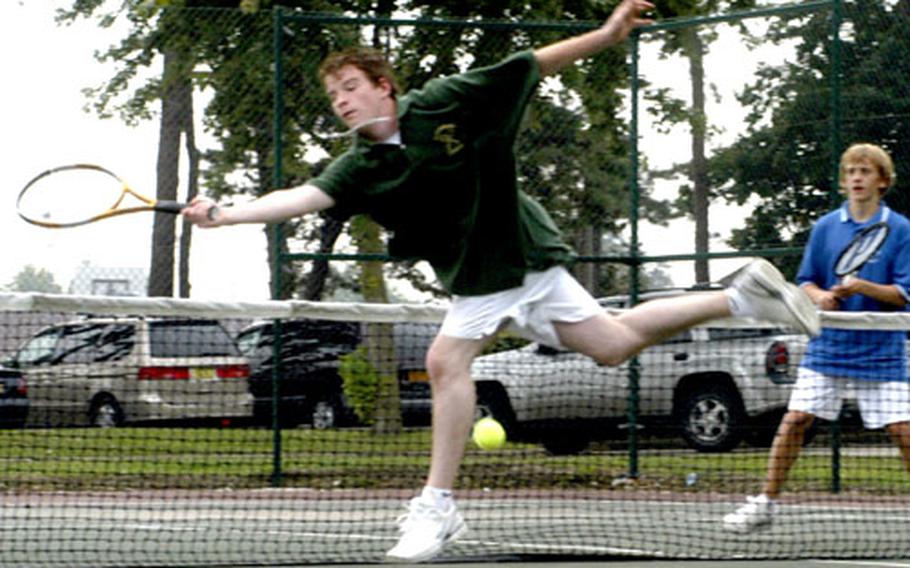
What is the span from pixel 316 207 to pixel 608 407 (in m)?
5.65

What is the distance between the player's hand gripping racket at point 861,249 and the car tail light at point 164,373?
458 centimetres

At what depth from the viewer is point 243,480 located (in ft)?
37.1

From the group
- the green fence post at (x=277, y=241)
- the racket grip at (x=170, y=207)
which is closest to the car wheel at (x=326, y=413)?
the green fence post at (x=277, y=241)

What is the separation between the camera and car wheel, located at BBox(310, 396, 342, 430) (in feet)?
37.7

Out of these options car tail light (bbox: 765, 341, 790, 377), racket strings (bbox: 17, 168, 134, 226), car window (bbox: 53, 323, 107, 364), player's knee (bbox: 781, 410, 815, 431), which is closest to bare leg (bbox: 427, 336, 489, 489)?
racket strings (bbox: 17, 168, 134, 226)

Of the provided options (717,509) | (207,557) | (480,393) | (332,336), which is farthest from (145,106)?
(207,557)

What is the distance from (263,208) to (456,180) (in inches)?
25.6

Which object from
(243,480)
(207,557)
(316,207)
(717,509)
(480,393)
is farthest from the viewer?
(480,393)

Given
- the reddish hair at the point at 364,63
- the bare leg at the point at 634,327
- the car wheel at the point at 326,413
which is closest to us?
the reddish hair at the point at 364,63

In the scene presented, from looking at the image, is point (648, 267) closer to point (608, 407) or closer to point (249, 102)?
point (608, 407)

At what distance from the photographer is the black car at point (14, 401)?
1230 cm

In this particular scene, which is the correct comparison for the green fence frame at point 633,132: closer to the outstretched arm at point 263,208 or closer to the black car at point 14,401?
the black car at point 14,401

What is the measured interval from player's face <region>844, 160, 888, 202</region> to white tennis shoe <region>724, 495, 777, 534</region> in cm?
125

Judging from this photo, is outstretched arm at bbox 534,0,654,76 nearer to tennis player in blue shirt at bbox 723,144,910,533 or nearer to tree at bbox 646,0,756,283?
tennis player in blue shirt at bbox 723,144,910,533
